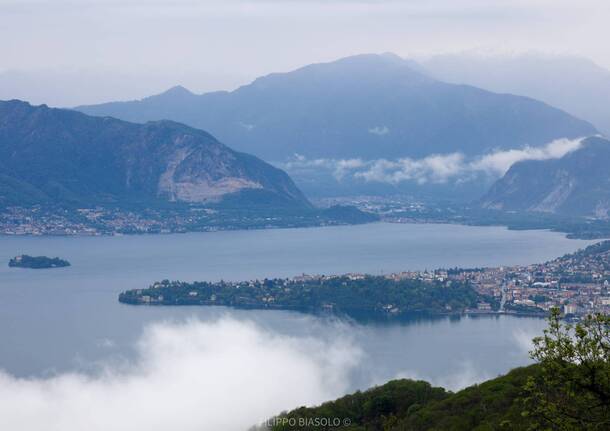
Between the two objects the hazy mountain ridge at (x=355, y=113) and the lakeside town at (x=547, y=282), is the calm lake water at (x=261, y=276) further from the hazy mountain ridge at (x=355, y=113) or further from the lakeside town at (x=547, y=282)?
the hazy mountain ridge at (x=355, y=113)

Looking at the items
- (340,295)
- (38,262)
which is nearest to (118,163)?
(38,262)

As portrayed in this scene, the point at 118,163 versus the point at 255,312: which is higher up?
the point at 118,163

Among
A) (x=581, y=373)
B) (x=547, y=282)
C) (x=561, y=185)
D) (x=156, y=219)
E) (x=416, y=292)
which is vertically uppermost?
(x=561, y=185)

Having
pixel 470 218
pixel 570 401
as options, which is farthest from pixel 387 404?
pixel 470 218

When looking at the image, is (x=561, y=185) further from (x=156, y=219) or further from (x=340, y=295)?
(x=340, y=295)

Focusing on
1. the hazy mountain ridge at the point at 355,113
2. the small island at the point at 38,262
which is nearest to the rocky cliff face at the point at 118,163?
the small island at the point at 38,262

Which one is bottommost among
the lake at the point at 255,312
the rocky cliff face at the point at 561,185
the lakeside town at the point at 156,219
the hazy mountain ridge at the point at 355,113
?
the lake at the point at 255,312

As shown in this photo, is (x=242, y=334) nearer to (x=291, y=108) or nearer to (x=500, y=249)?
(x=500, y=249)
